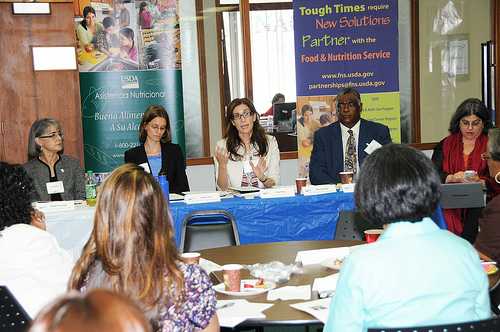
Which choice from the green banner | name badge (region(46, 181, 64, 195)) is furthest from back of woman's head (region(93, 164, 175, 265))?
the green banner

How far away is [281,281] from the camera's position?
215cm

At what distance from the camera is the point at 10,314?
1.66m

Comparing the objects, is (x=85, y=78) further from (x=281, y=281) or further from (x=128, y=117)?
(x=281, y=281)

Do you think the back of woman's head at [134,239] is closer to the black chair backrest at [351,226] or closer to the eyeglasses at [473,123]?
the black chair backrest at [351,226]

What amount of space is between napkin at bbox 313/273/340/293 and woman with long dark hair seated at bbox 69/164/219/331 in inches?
26.9

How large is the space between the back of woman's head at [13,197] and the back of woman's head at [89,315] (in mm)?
1553

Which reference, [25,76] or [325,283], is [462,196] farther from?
[25,76]

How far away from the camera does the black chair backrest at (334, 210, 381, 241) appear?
323cm

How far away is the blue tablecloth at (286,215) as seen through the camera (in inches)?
148

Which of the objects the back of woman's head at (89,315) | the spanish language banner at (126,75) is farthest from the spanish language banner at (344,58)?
the back of woman's head at (89,315)

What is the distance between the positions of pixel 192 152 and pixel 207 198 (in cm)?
270

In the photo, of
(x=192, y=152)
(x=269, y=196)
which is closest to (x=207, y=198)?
(x=269, y=196)

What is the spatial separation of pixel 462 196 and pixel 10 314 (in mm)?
3213

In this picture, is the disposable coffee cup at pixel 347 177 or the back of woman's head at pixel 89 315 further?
the disposable coffee cup at pixel 347 177
